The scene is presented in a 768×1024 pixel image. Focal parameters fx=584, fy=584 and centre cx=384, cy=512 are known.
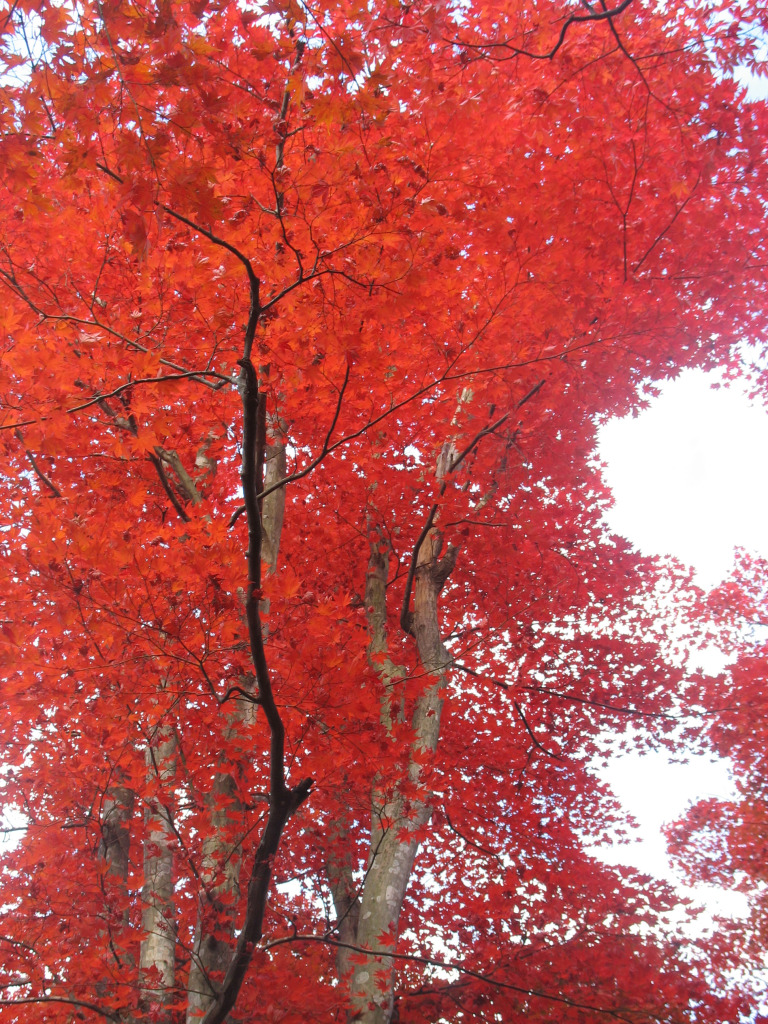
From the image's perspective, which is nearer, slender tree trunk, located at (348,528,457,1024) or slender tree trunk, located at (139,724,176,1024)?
slender tree trunk, located at (139,724,176,1024)

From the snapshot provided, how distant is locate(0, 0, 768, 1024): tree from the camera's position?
127 inches

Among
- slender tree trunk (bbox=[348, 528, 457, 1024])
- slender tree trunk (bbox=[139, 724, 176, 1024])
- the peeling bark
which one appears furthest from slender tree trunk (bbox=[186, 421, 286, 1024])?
slender tree trunk (bbox=[348, 528, 457, 1024])

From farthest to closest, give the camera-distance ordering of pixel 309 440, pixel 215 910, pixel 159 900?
1. pixel 309 440
2. pixel 159 900
3. pixel 215 910

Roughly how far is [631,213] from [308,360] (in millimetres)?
3961

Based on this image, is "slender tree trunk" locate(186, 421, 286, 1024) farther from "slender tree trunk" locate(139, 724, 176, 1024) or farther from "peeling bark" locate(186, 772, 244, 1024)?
"slender tree trunk" locate(139, 724, 176, 1024)

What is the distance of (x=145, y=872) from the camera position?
484 centimetres

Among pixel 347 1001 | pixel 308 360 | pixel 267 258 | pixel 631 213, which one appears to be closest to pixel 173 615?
pixel 308 360

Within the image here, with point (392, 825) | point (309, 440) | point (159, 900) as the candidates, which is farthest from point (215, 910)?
point (309, 440)

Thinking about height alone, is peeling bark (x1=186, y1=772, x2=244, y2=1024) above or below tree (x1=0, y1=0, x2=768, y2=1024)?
below

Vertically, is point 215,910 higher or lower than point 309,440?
lower

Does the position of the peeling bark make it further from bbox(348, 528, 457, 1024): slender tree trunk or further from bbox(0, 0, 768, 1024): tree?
bbox(348, 528, 457, 1024): slender tree trunk

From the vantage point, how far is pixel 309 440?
715 centimetres

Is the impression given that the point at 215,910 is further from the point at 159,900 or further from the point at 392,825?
the point at 392,825

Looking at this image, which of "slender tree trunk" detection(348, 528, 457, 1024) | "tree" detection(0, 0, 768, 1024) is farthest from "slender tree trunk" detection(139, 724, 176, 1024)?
"slender tree trunk" detection(348, 528, 457, 1024)
